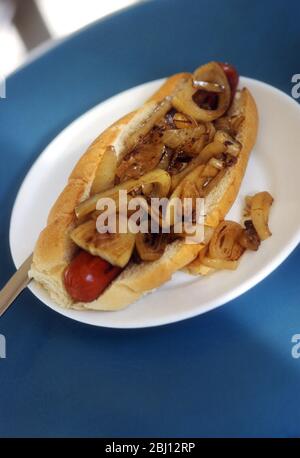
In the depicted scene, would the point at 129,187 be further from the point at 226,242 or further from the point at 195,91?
the point at 195,91

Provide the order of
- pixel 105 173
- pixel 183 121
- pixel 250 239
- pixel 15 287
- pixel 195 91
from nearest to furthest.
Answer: pixel 250 239 < pixel 15 287 < pixel 105 173 < pixel 183 121 < pixel 195 91

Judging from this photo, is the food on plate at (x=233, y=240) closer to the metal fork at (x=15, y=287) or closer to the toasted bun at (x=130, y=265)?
the toasted bun at (x=130, y=265)

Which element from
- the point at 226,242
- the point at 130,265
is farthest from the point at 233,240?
the point at 130,265

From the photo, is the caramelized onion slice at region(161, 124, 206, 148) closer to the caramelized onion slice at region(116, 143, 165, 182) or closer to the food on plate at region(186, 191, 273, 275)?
the caramelized onion slice at region(116, 143, 165, 182)

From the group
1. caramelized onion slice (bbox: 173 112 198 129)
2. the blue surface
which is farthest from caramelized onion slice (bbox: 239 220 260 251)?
caramelized onion slice (bbox: 173 112 198 129)

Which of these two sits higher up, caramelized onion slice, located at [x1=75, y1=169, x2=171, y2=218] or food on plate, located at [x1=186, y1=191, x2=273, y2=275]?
caramelized onion slice, located at [x1=75, y1=169, x2=171, y2=218]

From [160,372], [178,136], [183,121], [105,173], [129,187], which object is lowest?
[160,372]

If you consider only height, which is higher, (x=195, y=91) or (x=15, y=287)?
(x=195, y=91)
